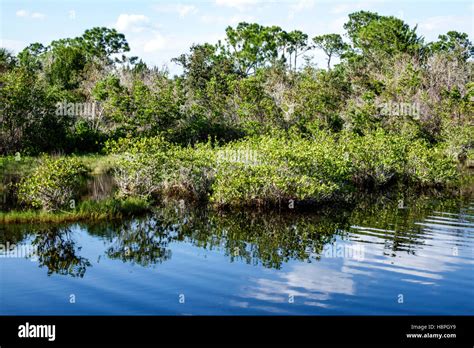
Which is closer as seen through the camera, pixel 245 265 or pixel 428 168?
pixel 245 265

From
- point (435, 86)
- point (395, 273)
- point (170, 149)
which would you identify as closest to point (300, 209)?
point (170, 149)

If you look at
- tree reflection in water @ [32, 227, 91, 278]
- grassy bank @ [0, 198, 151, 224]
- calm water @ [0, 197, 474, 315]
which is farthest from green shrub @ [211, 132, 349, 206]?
tree reflection in water @ [32, 227, 91, 278]

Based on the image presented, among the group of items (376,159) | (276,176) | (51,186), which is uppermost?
(376,159)

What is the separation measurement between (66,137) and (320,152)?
1869 cm

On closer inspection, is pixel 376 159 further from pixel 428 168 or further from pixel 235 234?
pixel 235 234

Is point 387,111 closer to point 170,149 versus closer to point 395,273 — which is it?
point 170,149

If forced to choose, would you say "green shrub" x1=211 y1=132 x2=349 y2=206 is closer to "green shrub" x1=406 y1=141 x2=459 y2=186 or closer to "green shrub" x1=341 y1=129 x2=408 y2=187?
"green shrub" x1=341 y1=129 x2=408 y2=187

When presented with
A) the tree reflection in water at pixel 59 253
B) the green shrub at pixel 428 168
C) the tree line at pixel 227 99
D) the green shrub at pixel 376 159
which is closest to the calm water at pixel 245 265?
the tree reflection in water at pixel 59 253

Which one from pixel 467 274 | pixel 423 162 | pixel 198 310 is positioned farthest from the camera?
pixel 423 162

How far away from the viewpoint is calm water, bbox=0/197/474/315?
10.8 m

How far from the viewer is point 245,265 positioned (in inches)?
533

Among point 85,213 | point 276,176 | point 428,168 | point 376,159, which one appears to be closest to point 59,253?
point 85,213

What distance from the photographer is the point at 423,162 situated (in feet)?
86.6

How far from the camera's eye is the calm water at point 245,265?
1078 cm
